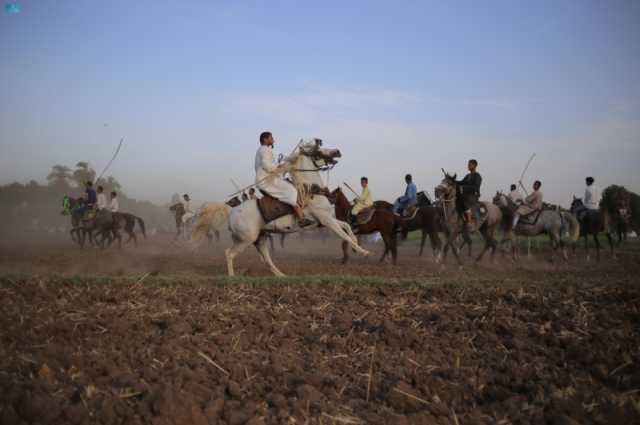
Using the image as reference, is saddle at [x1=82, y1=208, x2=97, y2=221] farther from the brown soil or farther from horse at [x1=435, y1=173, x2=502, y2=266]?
horse at [x1=435, y1=173, x2=502, y2=266]

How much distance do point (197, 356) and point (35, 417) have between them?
1539mm

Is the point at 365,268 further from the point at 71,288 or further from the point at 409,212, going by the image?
the point at 71,288

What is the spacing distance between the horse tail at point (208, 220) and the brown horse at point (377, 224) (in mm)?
4385

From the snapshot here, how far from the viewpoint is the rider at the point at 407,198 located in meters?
16.6

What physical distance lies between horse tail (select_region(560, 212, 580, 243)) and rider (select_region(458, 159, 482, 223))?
4922 mm

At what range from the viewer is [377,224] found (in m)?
14.3

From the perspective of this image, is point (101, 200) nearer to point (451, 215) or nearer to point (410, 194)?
point (410, 194)

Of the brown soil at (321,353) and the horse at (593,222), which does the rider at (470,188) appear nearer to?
the brown soil at (321,353)

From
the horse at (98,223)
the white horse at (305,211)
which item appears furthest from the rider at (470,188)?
the horse at (98,223)

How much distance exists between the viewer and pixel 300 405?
3.56 metres

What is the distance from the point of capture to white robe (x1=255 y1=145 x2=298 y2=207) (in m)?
9.67

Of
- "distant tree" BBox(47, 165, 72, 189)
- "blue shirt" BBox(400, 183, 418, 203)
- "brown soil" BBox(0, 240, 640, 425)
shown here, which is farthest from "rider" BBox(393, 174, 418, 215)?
"distant tree" BBox(47, 165, 72, 189)

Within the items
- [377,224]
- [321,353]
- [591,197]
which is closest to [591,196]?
[591,197]

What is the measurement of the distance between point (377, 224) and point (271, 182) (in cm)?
536
